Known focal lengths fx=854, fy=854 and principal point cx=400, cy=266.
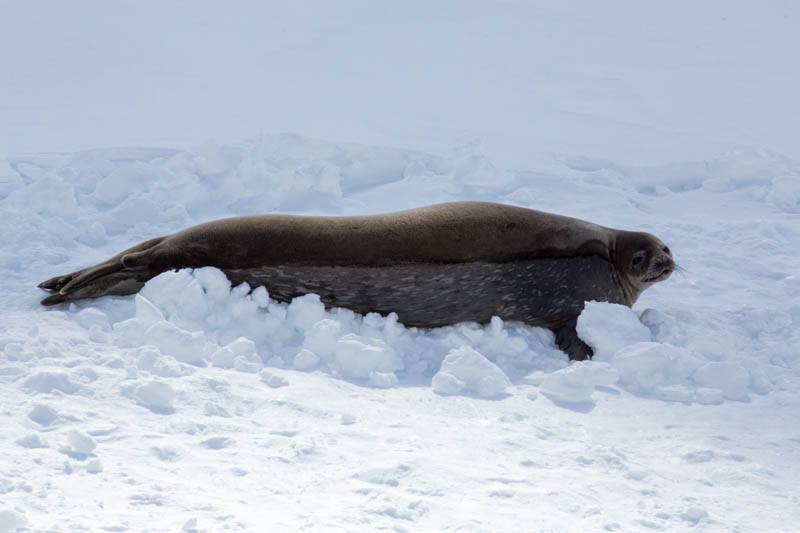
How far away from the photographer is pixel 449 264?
4.27m

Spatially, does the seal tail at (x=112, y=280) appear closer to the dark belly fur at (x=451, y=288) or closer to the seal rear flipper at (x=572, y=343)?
the dark belly fur at (x=451, y=288)

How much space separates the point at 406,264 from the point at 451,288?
26 cm

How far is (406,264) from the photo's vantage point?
4211 mm

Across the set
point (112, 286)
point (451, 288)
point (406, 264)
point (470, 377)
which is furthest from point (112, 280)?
point (470, 377)

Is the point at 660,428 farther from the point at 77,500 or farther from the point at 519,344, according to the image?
the point at 77,500

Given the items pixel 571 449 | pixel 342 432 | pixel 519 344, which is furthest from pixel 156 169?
pixel 571 449

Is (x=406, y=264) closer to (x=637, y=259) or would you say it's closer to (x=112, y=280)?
(x=637, y=259)

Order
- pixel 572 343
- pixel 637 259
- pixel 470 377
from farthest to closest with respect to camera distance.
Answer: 1. pixel 637 259
2. pixel 572 343
3. pixel 470 377

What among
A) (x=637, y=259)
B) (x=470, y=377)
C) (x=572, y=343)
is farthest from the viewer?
(x=637, y=259)

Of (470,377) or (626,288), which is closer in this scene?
(470,377)

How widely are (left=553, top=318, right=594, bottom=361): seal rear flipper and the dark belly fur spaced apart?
0.08m

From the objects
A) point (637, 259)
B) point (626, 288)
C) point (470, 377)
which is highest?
point (637, 259)

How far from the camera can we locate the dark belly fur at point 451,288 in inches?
A: 164

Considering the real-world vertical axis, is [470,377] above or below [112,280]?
below
